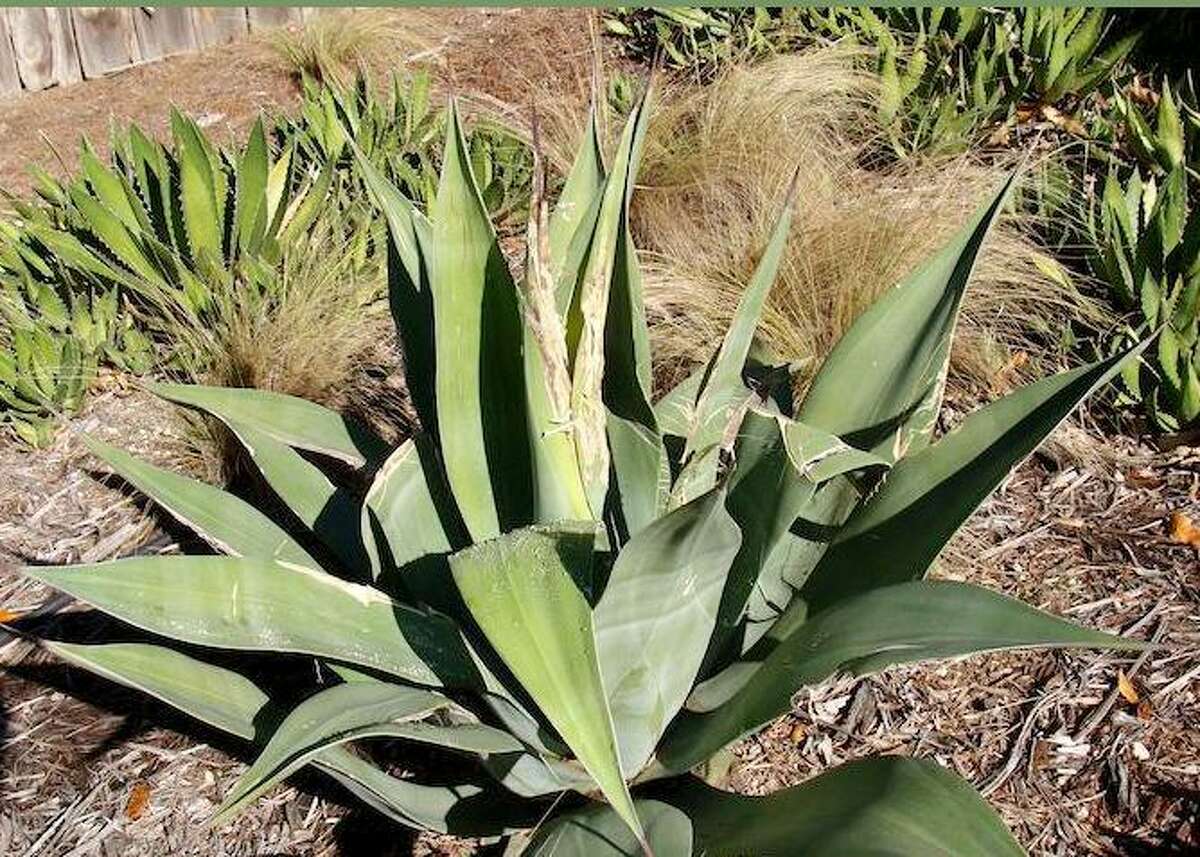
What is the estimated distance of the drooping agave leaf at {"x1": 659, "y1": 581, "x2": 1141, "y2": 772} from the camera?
1226 mm

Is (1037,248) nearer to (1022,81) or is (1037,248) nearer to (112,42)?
(1022,81)

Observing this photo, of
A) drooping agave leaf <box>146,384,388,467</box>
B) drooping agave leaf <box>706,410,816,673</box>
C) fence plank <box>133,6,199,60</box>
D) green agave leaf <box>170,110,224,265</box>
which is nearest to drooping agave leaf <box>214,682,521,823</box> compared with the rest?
drooping agave leaf <box>706,410,816,673</box>

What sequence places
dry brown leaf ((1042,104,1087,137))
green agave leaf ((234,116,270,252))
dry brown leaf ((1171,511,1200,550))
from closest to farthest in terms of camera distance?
dry brown leaf ((1171,511,1200,550)) → green agave leaf ((234,116,270,252)) → dry brown leaf ((1042,104,1087,137))

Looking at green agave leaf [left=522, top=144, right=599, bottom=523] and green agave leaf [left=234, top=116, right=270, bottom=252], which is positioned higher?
green agave leaf [left=522, top=144, right=599, bottom=523]

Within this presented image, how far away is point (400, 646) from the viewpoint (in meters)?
1.61

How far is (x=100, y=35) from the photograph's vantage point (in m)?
5.97

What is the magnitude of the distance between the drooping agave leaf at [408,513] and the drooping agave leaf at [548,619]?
14.9 inches

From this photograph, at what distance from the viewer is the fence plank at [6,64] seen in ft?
18.4

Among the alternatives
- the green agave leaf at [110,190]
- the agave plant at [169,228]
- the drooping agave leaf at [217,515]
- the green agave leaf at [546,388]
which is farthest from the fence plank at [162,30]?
the green agave leaf at [546,388]

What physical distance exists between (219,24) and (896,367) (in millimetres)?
5470

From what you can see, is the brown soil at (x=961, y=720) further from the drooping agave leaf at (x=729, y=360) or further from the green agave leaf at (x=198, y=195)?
the green agave leaf at (x=198, y=195)

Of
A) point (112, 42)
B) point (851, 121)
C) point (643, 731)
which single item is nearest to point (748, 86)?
point (851, 121)

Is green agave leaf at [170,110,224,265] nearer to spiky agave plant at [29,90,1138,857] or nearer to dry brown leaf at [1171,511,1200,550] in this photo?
spiky agave plant at [29,90,1138,857]

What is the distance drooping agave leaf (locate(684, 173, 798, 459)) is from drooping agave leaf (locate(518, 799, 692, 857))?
1.47 feet
